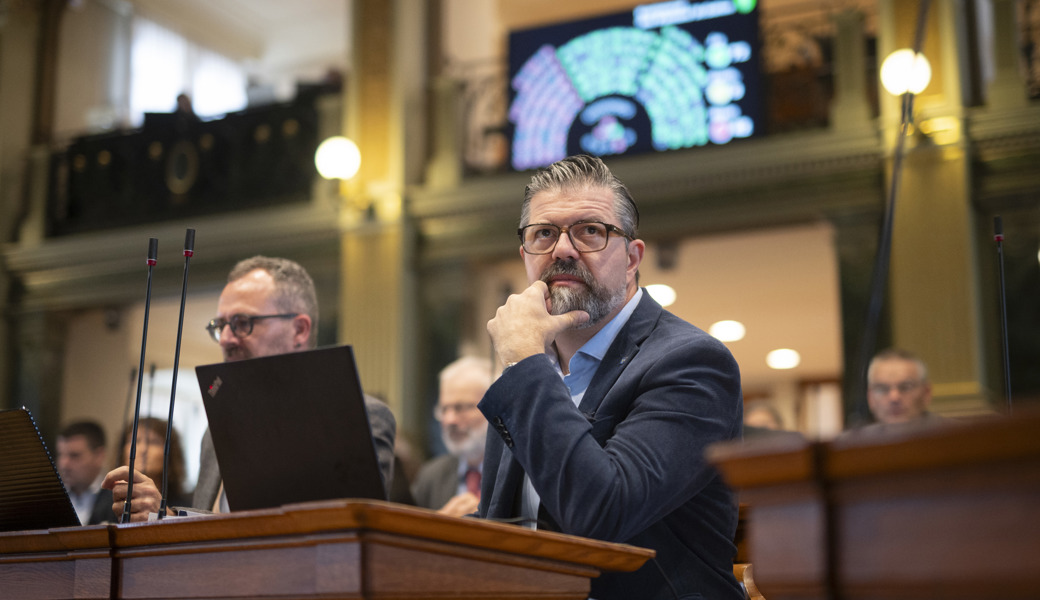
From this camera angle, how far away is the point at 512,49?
8.72 m

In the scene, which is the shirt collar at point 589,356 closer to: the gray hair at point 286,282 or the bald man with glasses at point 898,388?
the gray hair at point 286,282

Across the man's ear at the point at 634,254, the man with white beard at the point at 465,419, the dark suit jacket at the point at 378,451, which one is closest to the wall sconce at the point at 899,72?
the man with white beard at the point at 465,419

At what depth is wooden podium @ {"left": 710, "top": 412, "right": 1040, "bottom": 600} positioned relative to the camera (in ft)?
3.09

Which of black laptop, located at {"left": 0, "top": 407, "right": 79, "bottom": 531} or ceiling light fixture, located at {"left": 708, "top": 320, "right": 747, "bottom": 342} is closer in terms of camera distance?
black laptop, located at {"left": 0, "top": 407, "right": 79, "bottom": 531}

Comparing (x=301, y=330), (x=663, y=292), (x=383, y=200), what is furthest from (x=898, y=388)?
(x=663, y=292)

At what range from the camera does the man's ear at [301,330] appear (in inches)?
129

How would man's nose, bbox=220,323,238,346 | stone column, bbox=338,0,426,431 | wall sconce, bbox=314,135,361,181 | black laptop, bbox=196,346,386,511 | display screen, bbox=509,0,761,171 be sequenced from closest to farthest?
black laptop, bbox=196,346,386,511 < man's nose, bbox=220,323,238,346 < display screen, bbox=509,0,761,171 < wall sconce, bbox=314,135,361,181 < stone column, bbox=338,0,426,431

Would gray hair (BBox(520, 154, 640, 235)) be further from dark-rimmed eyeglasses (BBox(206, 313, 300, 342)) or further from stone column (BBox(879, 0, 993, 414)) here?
stone column (BBox(879, 0, 993, 414))

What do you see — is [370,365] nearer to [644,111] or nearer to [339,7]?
[644,111]

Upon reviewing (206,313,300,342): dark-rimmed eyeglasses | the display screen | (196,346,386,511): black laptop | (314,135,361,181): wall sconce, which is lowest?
(196,346,386,511): black laptop

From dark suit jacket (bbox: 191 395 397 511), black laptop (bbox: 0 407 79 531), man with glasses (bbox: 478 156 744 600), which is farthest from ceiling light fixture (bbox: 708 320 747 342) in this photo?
black laptop (bbox: 0 407 79 531)

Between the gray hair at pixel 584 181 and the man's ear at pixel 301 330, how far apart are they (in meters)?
1.16

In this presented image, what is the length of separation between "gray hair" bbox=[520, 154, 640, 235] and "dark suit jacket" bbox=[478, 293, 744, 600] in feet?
1.11

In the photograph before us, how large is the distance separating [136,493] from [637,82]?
6414mm
